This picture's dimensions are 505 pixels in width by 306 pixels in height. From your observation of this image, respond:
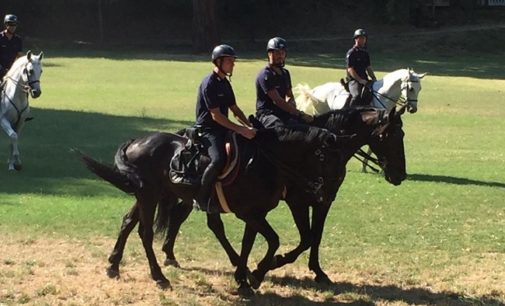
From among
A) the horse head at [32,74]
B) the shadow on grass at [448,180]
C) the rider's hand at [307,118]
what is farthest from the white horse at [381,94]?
the rider's hand at [307,118]

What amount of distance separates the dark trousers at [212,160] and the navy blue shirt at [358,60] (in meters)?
9.23

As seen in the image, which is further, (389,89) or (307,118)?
(389,89)

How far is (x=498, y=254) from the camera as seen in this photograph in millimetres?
10734

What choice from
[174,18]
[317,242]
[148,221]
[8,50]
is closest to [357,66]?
[8,50]

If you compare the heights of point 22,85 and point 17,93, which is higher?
point 22,85

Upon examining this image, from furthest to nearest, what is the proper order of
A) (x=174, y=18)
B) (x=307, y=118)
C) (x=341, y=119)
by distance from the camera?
(x=174, y=18), (x=307, y=118), (x=341, y=119)

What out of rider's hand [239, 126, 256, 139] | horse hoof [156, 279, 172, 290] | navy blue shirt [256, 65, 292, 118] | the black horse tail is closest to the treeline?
navy blue shirt [256, 65, 292, 118]

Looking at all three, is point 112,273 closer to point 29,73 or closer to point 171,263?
point 171,263

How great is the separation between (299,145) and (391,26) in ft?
181

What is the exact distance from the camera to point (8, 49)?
1764 centimetres

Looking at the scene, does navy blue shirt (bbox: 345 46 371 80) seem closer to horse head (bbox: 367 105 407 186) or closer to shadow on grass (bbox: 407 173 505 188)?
shadow on grass (bbox: 407 173 505 188)

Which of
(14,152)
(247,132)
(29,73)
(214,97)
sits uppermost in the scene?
(214,97)

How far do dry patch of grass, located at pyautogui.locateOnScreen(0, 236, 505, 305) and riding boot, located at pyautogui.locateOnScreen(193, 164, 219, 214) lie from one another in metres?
0.93

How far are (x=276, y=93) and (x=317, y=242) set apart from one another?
72.2 inches
